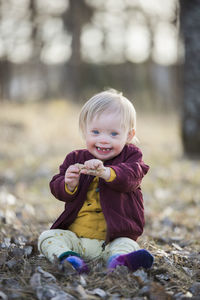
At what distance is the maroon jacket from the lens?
7.82 ft

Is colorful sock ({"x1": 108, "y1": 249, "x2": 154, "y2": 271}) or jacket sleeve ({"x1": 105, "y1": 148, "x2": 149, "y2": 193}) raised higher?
jacket sleeve ({"x1": 105, "y1": 148, "x2": 149, "y2": 193})

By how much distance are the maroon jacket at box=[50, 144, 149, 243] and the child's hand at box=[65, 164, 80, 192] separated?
7cm

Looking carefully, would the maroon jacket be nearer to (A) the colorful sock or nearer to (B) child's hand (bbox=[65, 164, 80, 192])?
(B) child's hand (bbox=[65, 164, 80, 192])

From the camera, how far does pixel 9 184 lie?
5.72m

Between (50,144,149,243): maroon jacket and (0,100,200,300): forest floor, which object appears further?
(50,144,149,243): maroon jacket

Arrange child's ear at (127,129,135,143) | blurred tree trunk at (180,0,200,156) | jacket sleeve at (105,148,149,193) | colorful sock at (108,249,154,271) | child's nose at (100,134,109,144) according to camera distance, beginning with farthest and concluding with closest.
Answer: blurred tree trunk at (180,0,200,156) → child's ear at (127,129,135,143) → child's nose at (100,134,109,144) → jacket sleeve at (105,148,149,193) → colorful sock at (108,249,154,271)

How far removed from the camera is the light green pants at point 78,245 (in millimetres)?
2361

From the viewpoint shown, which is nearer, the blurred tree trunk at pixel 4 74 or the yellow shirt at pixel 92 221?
the yellow shirt at pixel 92 221

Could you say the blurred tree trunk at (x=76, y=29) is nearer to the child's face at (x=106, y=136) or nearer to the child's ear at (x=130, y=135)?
the child's ear at (x=130, y=135)

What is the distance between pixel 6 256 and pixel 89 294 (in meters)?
0.70

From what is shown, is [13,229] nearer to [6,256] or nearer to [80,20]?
[6,256]

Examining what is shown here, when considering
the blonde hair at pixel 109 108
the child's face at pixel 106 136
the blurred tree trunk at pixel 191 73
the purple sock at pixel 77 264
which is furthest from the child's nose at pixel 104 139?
the blurred tree trunk at pixel 191 73

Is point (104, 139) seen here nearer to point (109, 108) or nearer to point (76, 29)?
point (109, 108)

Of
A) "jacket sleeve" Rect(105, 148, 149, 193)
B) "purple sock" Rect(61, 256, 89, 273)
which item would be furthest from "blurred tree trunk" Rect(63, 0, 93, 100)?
"purple sock" Rect(61, 256, 89, 273)
